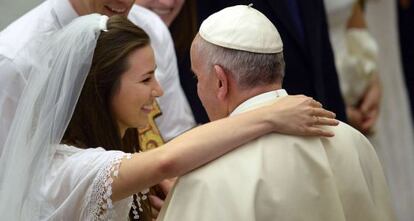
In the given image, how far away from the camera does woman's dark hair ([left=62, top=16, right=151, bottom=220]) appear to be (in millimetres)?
3334

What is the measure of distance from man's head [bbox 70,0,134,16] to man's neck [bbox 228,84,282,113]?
905mm

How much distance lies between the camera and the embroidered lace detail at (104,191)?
3104mm

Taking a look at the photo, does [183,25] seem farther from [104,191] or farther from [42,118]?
[104,191]

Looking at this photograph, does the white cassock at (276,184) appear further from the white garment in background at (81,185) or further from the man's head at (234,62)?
the white garment in background at (81,185)

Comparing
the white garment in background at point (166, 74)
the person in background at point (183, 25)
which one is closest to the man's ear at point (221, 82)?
the white garment in background at point (166, 74)

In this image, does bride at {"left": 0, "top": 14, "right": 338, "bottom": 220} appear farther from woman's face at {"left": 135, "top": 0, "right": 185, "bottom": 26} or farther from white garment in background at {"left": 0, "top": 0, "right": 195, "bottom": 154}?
woman's face at {"left": 135, "top": 0, "right": 185, "bottom": 26}

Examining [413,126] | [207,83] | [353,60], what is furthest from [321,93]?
[207,83]

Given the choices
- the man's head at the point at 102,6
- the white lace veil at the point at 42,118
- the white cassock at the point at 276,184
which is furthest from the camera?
the man's head at the point at 102,6

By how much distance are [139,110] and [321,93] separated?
1321mm

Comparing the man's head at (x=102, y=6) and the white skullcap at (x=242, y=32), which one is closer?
the white skullcap at (x=242, y=32)

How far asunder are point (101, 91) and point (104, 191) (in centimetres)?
34

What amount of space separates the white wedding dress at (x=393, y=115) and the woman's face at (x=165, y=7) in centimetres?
119

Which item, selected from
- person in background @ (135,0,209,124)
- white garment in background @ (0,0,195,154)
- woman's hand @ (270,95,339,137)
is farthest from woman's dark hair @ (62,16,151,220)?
person in background @ (135,0,209,124)

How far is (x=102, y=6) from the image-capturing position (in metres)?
3.78
